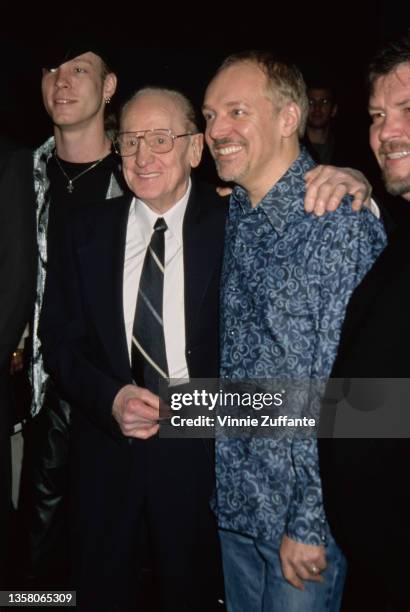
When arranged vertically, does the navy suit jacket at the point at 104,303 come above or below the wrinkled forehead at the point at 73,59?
below

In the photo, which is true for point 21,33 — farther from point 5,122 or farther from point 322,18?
point 322,18

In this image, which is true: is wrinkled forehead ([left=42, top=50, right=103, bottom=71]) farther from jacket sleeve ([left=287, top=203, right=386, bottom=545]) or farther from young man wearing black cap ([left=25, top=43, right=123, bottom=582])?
jacket sleeve ([left=287, top=203, right=386, bottom=545])

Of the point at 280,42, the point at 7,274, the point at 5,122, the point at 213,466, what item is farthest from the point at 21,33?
the point at 213,466

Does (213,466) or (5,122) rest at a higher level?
(5,122)

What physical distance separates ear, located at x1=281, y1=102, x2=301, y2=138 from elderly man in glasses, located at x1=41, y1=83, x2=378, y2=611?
1.22ft

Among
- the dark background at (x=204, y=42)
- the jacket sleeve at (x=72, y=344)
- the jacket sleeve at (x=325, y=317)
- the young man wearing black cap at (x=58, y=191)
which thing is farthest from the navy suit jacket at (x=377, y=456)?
the dark background at (x=204, y=42)

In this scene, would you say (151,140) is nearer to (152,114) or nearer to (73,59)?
(152,114)

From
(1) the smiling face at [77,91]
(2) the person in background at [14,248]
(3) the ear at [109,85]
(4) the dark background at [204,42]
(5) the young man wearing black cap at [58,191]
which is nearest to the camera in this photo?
(2) the person in background at [14,248]

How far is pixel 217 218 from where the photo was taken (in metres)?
1.88

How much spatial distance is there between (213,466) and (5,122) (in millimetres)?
2436

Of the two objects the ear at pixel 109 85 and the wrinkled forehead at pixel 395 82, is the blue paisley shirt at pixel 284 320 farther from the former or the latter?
the ear at pixel 109 85

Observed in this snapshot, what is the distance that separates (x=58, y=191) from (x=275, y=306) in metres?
1.18

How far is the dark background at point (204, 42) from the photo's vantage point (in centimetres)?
341

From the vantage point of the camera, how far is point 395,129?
1475mm
